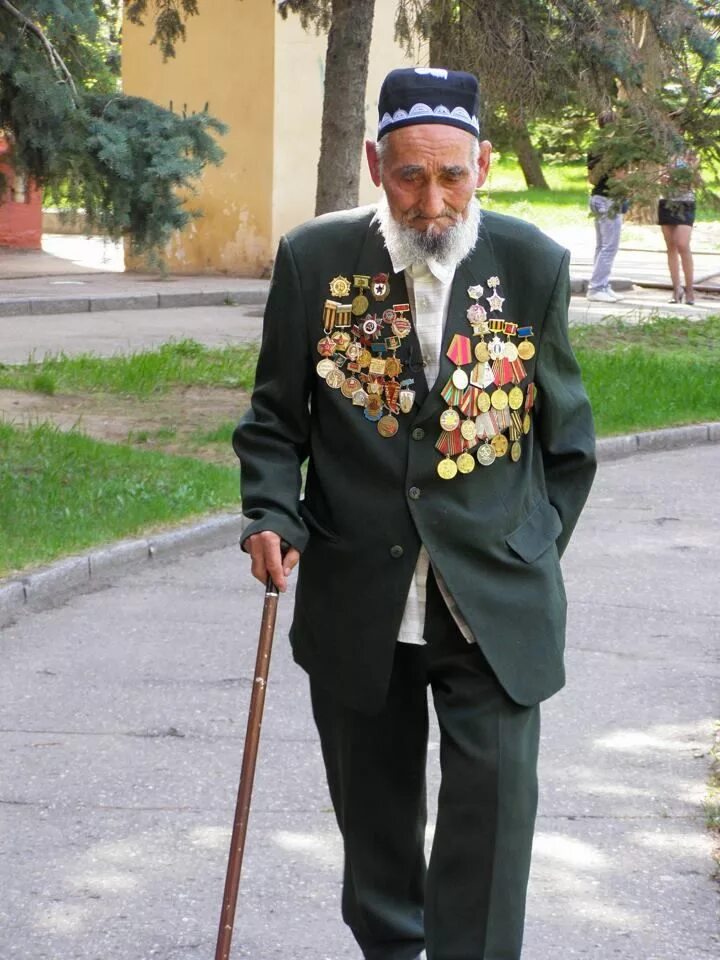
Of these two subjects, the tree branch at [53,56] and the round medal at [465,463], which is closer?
the round medal at [465,463]

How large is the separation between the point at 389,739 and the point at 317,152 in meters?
19.9

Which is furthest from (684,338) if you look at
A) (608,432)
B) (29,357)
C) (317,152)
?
(317,152)

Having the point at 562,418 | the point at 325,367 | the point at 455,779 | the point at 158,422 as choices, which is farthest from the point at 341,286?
the point at 158,422

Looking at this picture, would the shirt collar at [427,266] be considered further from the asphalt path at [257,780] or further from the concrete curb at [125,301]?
the concrete curb at [125,301]

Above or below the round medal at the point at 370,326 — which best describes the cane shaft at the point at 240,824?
below

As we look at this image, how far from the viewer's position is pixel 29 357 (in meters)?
13.3

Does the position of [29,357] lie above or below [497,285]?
below

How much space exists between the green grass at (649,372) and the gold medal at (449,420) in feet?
26.1

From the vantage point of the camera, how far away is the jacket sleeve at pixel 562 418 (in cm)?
320

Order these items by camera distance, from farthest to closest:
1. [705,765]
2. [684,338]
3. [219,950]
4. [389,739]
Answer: [684,338]
[705,765]
[389,739]
[219,950]

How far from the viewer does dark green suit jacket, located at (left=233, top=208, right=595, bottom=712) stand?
311 cm

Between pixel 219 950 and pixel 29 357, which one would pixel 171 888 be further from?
pixel 29 357

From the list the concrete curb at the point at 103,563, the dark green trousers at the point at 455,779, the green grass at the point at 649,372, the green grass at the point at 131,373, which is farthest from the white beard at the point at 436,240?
the green grass at the point at 131,373

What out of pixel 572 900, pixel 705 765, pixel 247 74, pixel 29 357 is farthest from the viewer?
pixel 247 74
